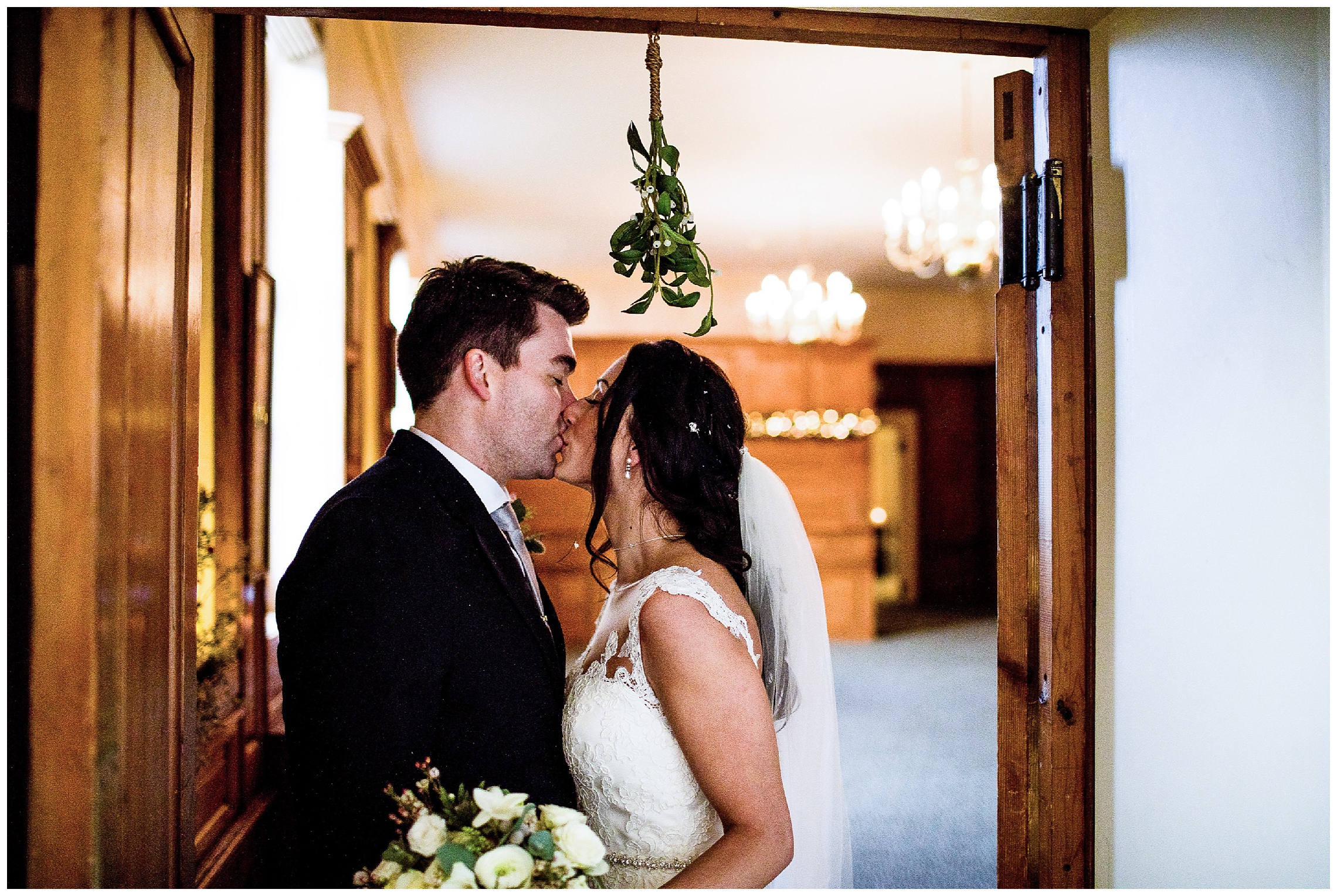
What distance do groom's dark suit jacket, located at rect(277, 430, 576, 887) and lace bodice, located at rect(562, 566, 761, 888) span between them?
7 cm

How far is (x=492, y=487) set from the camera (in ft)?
5.72

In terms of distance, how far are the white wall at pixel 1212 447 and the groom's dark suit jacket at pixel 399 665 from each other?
0.96m

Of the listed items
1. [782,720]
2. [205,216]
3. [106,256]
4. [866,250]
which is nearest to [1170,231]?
[782,720]

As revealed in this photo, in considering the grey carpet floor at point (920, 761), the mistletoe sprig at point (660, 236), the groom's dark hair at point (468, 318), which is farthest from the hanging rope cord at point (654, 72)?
the grey carpet floor at point (920, 761)

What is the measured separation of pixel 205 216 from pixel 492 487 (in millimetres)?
1408

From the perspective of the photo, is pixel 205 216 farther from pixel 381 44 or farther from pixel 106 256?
pixel 106 256

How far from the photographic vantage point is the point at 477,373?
1.75 meters

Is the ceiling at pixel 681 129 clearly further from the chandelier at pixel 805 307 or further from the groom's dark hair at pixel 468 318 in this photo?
the groom's dark hair at pixel 468 318

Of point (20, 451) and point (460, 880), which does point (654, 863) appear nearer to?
point (460, 880)

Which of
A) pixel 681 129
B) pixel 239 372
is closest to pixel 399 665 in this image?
pixel 239 372

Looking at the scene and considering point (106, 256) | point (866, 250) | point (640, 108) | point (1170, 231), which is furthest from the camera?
point (866, 250)

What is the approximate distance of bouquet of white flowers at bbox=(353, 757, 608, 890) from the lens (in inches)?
41.6

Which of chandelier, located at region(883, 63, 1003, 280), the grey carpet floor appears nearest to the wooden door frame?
the grey carpet floor

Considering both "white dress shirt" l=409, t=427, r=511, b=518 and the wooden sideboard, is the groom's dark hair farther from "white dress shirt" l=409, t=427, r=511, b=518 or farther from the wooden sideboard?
the wooden sideboard
